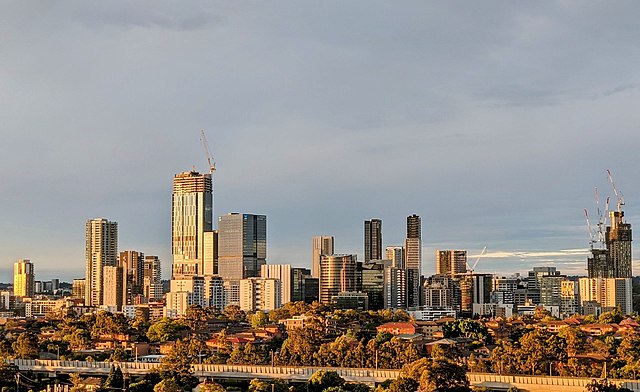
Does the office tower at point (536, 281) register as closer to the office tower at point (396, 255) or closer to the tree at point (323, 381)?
the office tower at point (396, 255)

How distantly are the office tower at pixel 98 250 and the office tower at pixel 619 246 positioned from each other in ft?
298

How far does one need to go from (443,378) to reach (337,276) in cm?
10211

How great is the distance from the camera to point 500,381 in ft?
168

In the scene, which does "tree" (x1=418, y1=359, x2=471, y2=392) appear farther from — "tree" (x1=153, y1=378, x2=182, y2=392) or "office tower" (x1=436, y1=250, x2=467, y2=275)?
"office tower" (x1=436, y1=250, x2=467, y2=275)

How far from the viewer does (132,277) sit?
182 m

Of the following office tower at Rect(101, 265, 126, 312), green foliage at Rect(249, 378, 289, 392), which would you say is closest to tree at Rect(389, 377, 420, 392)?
green foliage at Rect(249, 378, 289, 392)

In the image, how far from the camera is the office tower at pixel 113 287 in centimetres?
16900

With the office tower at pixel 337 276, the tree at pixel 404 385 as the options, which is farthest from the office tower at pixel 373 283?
the tree at pixel 404 385

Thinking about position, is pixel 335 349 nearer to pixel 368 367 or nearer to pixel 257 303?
pixel 368 367

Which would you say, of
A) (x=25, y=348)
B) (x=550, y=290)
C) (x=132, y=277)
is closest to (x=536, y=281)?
(x=550, y=290)

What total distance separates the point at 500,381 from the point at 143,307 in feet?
314

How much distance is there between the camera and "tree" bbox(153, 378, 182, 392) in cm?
4588

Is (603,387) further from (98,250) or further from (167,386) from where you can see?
(98,250)

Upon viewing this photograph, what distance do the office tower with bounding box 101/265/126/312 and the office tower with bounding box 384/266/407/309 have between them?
47.9 meters
